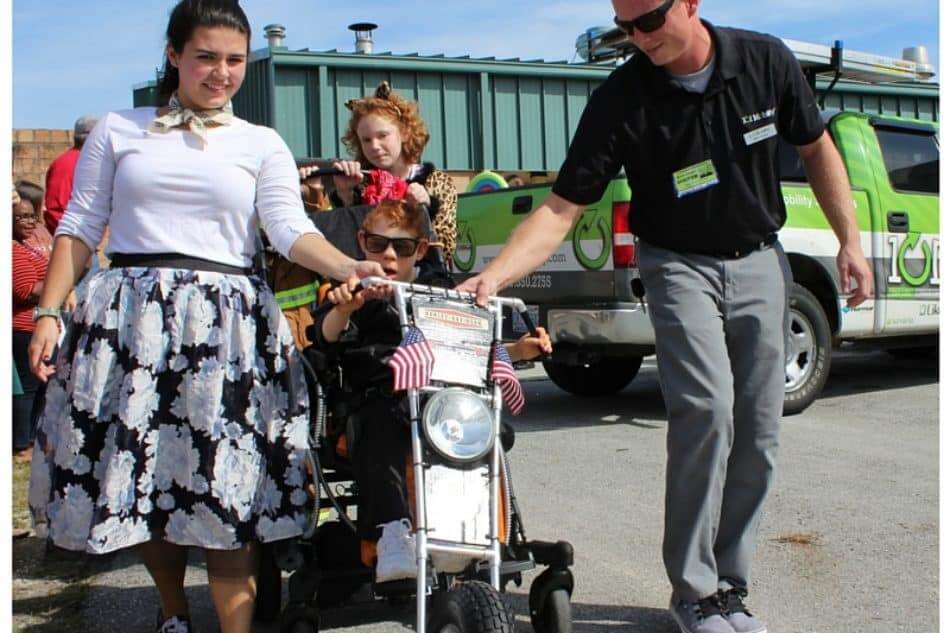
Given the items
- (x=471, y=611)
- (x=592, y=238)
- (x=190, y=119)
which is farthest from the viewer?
(x=592, y=238)

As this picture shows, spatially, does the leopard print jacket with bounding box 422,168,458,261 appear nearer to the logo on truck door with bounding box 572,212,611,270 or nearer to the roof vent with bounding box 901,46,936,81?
the logo on truck door with bounding box 572,212,611,270

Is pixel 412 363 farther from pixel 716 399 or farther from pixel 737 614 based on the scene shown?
pixel 737 614

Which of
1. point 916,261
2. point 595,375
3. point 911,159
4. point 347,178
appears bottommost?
point 595,375

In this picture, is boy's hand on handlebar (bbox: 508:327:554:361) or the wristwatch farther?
boy's hand on handlebar (bbox: 508:327:554:361)

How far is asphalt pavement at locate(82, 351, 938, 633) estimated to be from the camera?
416 centimetres

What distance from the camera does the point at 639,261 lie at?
400 cm

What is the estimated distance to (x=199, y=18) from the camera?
3500 mm

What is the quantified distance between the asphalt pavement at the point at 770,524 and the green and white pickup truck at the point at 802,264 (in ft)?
1.53

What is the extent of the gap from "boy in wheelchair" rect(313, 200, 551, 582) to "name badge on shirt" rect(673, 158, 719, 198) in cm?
65

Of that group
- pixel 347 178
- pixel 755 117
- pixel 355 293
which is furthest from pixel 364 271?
pixel 755 117

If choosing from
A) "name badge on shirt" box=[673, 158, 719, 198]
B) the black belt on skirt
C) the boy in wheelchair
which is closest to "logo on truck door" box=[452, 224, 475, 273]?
the boy in wheelchair

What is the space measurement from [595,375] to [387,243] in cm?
569

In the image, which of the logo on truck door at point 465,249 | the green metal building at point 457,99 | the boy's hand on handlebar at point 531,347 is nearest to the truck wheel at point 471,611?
the boy's hand on handlebar at point 531,347

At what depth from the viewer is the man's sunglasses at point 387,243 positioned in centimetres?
385
